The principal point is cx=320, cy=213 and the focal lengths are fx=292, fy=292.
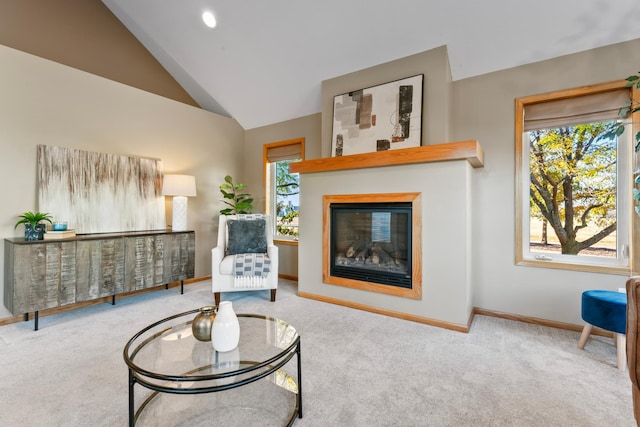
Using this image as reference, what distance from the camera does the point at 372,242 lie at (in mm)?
3166

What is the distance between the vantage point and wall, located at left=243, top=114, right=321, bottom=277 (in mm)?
4215

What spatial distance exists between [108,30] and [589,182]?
5721 millimetres

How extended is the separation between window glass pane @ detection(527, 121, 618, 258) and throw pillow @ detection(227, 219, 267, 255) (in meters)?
2.93

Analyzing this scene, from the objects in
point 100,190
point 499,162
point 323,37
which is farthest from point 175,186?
point 499,162

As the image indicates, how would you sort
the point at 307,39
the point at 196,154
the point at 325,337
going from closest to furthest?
the point at 325,337, the point at 307,39, the point at 196,154

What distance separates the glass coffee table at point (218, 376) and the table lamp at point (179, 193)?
7.66ft

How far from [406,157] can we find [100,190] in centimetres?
339

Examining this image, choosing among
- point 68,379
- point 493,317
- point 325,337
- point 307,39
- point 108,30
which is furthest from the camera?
point 108,30

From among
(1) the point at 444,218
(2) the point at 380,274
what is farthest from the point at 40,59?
(1) the point at 444,218

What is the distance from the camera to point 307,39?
319 centimetres

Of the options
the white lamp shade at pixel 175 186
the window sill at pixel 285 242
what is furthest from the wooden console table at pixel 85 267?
the window sill at pixel 285 242

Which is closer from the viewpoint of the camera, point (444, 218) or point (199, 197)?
point (444, 218)

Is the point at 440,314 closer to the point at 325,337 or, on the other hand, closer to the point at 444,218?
the point at 444,218

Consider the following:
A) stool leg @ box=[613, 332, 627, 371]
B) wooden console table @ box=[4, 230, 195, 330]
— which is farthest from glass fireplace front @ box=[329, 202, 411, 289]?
wooden console table @ box=[4, 230, 195, 330]
